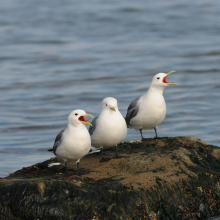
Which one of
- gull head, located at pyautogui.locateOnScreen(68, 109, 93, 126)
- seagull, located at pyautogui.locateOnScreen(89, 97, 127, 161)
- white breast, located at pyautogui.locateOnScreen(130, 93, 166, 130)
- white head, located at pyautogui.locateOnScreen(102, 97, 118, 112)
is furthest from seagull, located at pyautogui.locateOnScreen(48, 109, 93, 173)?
white breast, located at pyautogui.locateOnScreen(130, 93, 166, 130)

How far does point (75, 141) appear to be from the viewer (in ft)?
23.4

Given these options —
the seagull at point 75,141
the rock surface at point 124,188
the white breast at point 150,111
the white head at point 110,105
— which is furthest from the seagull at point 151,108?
the seagull at point 75,141

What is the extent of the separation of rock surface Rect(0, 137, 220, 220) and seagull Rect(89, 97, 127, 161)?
0.87 ft

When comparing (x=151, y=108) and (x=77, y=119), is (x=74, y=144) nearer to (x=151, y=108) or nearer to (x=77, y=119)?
(x=77, y=119)

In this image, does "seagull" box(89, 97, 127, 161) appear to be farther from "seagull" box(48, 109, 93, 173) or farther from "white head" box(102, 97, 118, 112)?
"seagull" box(48, 109, 93, 173)

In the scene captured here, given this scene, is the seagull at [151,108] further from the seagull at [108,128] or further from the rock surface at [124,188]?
the seagull at [108,128]

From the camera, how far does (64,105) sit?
16578mm

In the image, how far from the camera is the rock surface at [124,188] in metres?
6.24

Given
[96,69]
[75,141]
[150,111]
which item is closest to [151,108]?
[150,111]

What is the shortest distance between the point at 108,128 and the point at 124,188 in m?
1.46

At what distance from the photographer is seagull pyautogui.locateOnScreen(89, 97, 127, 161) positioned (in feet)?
25.6

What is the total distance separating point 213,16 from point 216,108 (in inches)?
587

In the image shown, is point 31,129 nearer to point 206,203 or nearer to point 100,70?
point 100,70

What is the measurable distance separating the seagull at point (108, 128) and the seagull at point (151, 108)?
4.81ft
